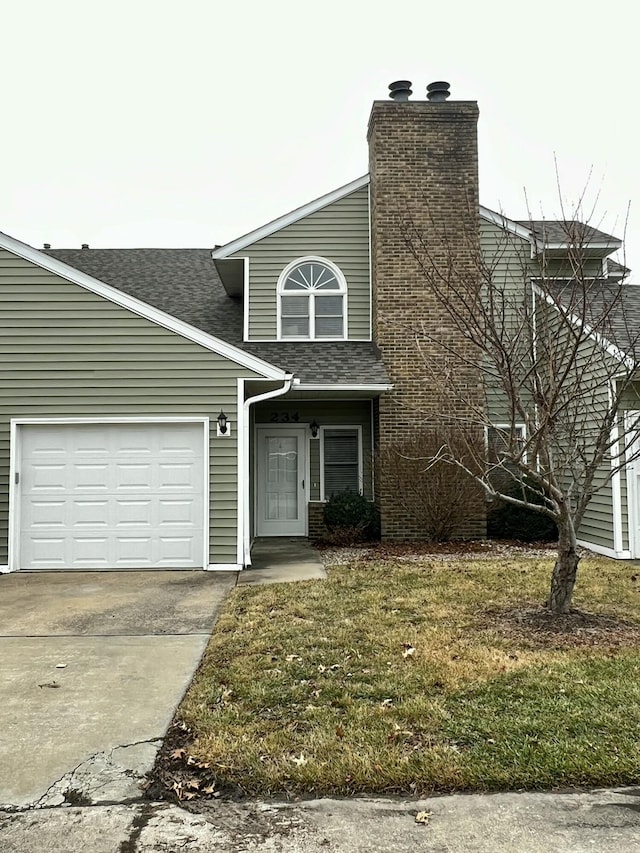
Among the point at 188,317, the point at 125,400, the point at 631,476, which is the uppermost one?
the point at 188,317

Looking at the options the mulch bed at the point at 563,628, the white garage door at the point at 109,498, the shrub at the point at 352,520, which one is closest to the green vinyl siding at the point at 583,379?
the shrub at the point at 352,520

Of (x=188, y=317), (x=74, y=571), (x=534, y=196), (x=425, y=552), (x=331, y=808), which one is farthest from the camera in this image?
(x=188, y=317)

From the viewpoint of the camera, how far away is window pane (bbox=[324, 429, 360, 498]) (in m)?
13.5

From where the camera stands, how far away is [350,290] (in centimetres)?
1329

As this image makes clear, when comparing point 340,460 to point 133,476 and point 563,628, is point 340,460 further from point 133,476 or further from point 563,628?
point 563,628

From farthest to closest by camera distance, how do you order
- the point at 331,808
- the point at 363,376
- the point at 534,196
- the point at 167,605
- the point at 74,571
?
the point at 363,376, the point at 74,571, the point at 534,196, the point at 167,605, the point at 331,808

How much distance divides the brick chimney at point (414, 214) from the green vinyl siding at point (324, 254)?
27.0 inches

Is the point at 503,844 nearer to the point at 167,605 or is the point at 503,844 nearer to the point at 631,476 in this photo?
the point at 167,605

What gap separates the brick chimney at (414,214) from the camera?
40.3ft

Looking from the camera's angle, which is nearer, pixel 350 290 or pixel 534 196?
pixel 534 196

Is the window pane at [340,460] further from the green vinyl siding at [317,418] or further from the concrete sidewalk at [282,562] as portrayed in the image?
the concrete sidewalk at [282,562]

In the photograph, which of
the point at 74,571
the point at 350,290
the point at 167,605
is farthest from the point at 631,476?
the point at 74,571

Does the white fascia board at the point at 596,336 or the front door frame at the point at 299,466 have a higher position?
the white fascia board at the point at 596,336

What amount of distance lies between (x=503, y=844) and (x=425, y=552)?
8.21 m
